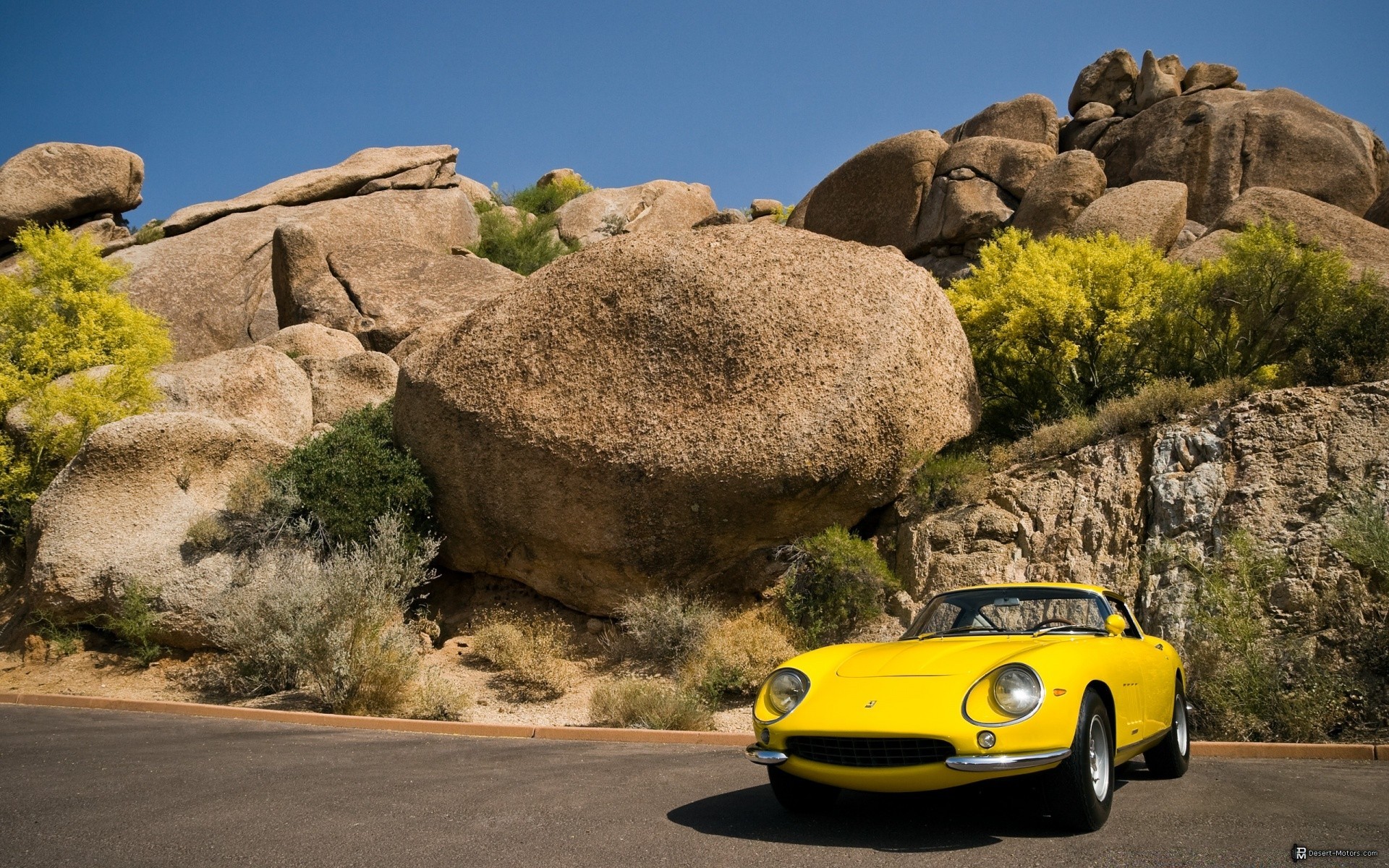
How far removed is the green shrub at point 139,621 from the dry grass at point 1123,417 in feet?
37.9

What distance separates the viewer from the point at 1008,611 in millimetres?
6422

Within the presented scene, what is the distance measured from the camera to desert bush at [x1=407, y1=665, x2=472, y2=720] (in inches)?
409

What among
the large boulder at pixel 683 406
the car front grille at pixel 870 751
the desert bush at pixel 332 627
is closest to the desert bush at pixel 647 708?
the desert bush at pixel 332 627

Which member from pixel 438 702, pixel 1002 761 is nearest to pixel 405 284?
pixel 438 702

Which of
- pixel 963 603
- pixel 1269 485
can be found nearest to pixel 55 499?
pixel 963 603

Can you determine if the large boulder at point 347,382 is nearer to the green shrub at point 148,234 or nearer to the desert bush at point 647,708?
the desert bush at point 647,708

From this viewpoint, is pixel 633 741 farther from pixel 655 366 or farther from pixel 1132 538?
pixel 1132 538

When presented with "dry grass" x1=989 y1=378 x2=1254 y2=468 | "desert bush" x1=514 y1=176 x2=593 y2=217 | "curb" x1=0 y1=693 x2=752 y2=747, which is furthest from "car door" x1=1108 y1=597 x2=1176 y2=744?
"desert bush" x1=514 y1=176 x2=593 y2=217

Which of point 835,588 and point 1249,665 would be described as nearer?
point 1249,665

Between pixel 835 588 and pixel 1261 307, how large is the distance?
801 cm

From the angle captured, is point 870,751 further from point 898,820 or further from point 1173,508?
point 1173,508

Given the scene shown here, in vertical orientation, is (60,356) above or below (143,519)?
above

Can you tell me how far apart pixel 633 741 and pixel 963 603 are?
4.03m

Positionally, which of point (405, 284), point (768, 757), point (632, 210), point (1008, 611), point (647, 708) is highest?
point (632, 210)
